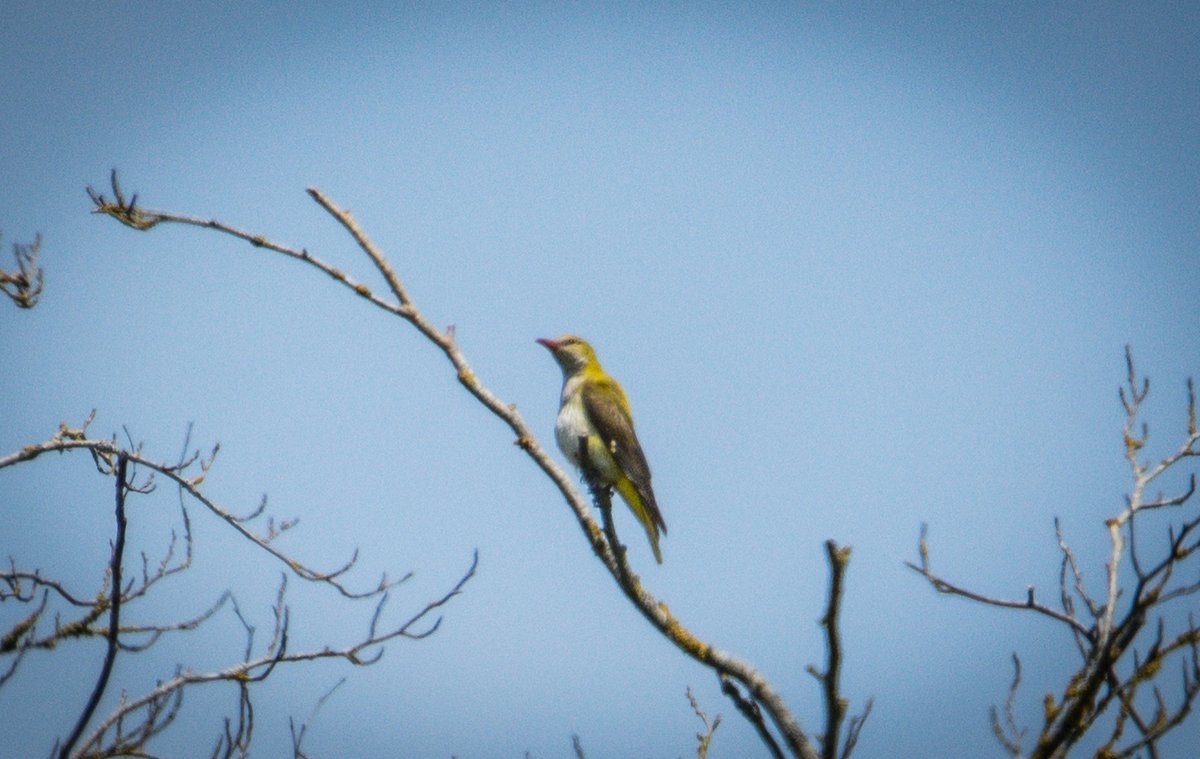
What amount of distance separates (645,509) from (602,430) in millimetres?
739

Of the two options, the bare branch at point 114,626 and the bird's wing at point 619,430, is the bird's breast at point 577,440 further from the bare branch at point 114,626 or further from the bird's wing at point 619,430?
the bare branch at point 114,626

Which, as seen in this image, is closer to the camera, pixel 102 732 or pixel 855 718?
pixel 855 718

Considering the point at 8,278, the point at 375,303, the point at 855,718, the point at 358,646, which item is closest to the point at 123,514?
the point at 375,303

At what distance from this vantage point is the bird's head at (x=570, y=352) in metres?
8.12

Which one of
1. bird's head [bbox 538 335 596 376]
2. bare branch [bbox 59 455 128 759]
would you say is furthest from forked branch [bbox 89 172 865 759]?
bird's head [bbox 538 335 596 376]

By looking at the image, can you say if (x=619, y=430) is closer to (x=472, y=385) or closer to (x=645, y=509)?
(x=645, y=509)

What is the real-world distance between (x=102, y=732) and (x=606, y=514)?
224 centimetres

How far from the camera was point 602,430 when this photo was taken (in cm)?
702

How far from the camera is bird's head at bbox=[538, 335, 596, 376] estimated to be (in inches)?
320

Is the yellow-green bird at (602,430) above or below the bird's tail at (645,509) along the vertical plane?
above

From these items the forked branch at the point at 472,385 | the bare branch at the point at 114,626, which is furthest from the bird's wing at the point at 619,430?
the bare branch at the point at 114,626

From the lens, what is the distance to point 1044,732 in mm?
2982

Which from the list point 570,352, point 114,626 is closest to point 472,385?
point 114,626

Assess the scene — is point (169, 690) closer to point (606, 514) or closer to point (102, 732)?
point (102, 732)
